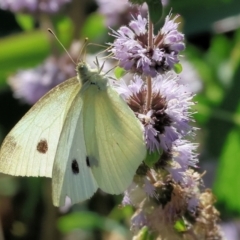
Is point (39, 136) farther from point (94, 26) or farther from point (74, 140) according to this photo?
point (94, 26)

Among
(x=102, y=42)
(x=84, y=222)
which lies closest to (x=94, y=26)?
(x=102, y=42)

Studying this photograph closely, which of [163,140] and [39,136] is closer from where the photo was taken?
[163,140]

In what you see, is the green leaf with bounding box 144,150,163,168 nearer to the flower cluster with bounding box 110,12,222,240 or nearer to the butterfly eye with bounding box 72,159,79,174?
the flower cluster with bounding box 110,12,222,240

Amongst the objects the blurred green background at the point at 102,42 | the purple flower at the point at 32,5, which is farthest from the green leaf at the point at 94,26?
the purple flower at the point at 32,5

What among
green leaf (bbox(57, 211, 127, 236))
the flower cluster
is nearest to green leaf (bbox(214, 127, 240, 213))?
green leaf (bbox(57, 211, 127, 236))

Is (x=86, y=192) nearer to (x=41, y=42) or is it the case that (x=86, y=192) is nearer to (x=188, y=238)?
(x=188, y=238)

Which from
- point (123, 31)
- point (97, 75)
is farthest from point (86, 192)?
point (123, 31)
